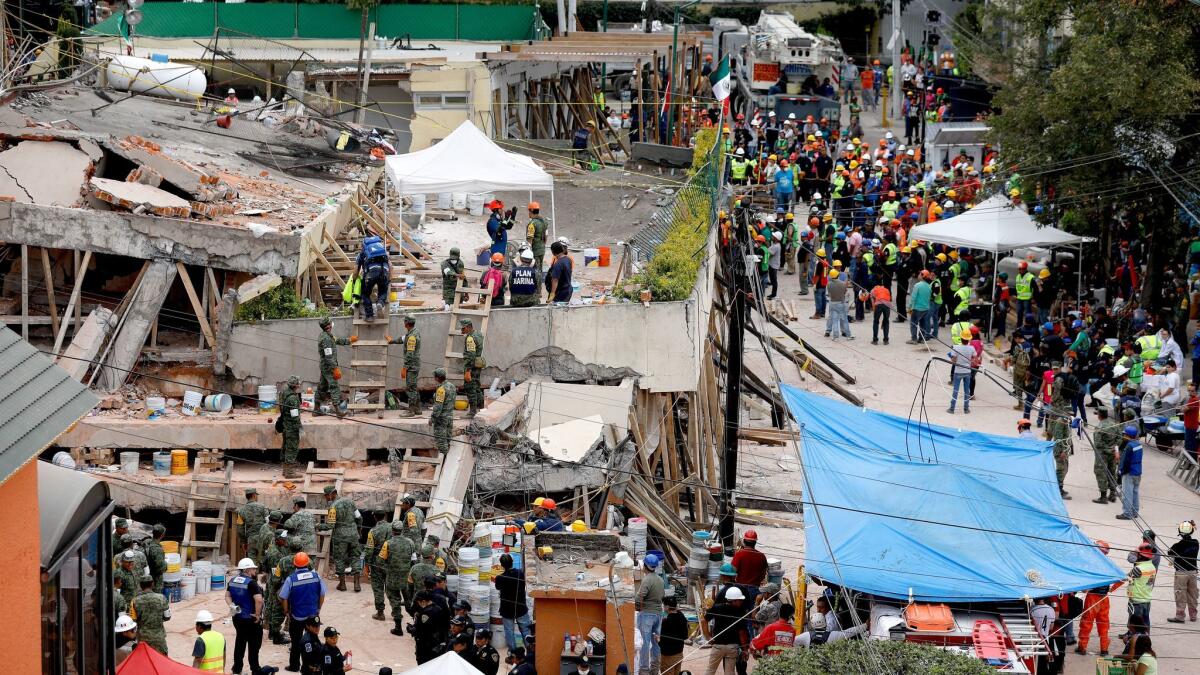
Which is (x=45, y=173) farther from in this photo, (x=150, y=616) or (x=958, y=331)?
(x=958, y=331)

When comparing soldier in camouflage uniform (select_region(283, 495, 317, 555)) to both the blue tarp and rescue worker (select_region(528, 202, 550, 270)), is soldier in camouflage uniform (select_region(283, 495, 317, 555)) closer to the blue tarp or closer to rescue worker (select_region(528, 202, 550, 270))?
the blue tarp

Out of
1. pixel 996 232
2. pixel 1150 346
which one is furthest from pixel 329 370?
pixel 996 232

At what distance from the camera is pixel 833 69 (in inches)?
2063

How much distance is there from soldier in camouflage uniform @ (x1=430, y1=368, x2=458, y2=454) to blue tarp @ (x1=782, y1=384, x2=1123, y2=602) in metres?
4.18

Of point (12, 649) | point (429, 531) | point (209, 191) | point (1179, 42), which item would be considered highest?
point (1179, 42)

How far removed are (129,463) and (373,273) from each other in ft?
12.8

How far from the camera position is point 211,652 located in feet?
48.8

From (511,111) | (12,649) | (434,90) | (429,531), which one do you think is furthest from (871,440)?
(511,111)

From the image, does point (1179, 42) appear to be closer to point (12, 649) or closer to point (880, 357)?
point (880, 357)

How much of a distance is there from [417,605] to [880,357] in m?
14.8

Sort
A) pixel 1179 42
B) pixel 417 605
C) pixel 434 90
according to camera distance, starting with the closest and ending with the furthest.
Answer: pixel 417 605 < pixel 1179 42 < pixel 434 90

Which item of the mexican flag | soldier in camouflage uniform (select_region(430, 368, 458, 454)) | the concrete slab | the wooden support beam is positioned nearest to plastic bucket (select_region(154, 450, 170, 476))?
the wooden support beam

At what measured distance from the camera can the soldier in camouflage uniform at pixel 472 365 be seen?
71.0 feet

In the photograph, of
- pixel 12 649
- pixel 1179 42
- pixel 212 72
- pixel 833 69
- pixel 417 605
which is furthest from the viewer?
pixel 833 69
